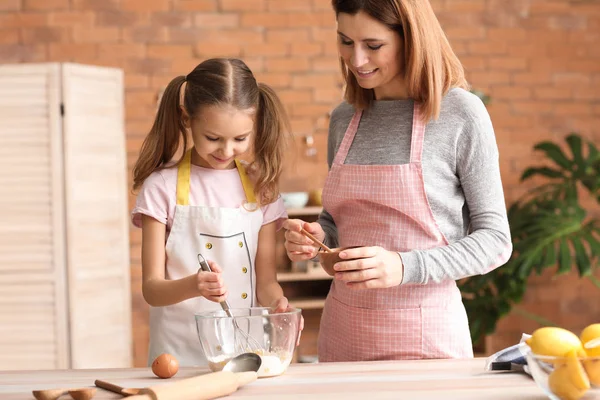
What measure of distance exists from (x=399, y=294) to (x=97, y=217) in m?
2.77

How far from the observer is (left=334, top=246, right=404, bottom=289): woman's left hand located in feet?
5.16

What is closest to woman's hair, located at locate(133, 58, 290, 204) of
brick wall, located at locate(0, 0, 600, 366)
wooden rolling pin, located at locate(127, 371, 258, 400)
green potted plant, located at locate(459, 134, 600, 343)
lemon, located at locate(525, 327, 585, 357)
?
wooden rolling pin, located at locate(127, 371, 258, 400)

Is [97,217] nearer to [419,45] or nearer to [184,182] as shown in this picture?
[184,182]

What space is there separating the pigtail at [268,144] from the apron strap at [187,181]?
2cm

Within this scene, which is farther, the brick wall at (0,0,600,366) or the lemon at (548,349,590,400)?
the brick wall at (0,0,600,366)

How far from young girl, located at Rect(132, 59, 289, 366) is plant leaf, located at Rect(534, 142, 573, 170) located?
260 centimetres

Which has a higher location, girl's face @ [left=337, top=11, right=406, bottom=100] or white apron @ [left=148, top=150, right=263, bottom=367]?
girl's face @ [left=337, top=11, right=406, bottom=100]

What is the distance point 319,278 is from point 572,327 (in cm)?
157

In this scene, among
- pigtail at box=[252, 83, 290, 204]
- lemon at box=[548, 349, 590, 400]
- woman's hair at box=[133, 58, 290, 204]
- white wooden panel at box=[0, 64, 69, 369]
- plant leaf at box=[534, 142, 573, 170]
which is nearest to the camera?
lemon at box=[548, 349, 590, 400]

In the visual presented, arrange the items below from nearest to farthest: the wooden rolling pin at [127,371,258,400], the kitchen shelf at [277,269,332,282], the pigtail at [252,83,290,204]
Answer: the wooden rolling pin at [127,371,258,400]
the pigtail at [252,83,290,204]
the kitchen shelf at [277,269,332,282]

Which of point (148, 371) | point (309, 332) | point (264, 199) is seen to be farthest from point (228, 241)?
point (309, 332)

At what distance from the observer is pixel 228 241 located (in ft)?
6.42

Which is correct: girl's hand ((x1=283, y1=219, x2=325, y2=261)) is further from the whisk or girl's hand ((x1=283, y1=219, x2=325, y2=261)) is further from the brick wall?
the brick wall

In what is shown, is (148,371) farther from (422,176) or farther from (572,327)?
(572,327)
